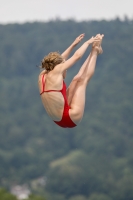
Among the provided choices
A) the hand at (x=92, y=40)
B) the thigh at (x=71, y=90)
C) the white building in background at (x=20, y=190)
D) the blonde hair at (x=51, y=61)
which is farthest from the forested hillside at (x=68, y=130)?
the blonde hair at (x=51, y=61)

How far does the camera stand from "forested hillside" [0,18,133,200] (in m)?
59.5

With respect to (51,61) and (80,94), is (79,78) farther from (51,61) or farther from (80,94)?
(51,61)

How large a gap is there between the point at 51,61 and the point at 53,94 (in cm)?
39

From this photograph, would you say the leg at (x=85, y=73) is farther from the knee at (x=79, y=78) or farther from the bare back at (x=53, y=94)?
the bare back at (x=53, y=94)

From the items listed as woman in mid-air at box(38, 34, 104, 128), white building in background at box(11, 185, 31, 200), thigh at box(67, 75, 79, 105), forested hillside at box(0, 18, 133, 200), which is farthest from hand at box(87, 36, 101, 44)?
white building in background at box(11, 185, 31, 200)

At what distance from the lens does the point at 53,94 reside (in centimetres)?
916

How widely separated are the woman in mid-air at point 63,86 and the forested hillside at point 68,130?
4435 centimetres

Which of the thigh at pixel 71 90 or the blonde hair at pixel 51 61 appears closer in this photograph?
the blonde hair at pixel 51 61

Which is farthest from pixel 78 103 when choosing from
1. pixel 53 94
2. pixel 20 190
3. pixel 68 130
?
pixel 68 130

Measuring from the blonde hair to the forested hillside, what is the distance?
147 ft

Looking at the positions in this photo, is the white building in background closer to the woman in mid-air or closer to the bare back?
the woman in mid-air

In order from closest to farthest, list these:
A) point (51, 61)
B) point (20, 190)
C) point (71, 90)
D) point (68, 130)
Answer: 1. point (51, 61)
2. point (71, 90)
3. point (20, 190)
4. point (68, 130)

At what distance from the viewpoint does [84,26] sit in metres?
80.4

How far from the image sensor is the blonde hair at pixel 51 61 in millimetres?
9125
